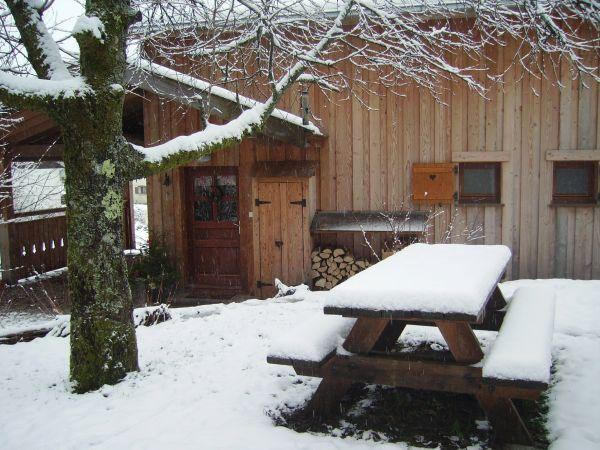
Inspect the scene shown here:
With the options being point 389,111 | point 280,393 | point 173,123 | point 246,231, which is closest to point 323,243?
point 246,231

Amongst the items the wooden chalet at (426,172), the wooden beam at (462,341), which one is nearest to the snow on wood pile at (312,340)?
the wooden beam at (462,341)

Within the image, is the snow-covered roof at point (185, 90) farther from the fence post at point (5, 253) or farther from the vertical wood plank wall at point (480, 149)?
the fence post at point (5, 253)

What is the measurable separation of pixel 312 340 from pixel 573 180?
21.4ft

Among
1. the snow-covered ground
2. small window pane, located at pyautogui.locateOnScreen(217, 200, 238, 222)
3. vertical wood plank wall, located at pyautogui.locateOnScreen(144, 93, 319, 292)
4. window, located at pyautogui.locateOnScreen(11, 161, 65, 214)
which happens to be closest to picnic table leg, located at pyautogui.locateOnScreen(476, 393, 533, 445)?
the snow-covered ground

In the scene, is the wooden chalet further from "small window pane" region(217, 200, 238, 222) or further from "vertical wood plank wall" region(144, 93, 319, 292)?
"small window pane" region(217, 200, 238, 222)

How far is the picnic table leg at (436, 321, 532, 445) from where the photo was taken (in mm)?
3094

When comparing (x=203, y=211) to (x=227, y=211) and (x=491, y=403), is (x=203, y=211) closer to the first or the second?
(x=227, y=211)

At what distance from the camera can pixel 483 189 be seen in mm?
8578

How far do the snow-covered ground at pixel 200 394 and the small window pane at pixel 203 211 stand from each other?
163 inches

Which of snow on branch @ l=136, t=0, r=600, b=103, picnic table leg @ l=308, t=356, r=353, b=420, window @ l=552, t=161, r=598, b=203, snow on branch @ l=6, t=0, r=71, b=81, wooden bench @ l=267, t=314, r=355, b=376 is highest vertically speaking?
snow on branch @ l=136, t=0, r=600, b=103

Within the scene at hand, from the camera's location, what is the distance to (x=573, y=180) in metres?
8.33

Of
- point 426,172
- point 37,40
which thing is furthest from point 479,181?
point 37,40

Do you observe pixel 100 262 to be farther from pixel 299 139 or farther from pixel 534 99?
pixel 534 99

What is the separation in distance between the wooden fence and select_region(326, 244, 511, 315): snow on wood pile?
8.15 meters
